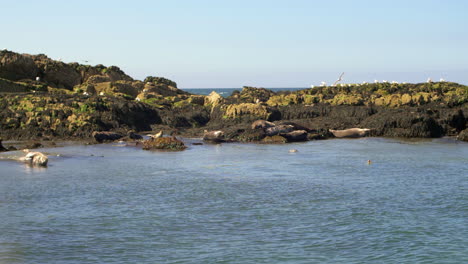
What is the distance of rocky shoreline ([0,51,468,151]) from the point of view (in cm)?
3909

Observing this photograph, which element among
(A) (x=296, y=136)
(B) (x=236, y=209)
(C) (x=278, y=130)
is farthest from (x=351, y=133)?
(B) (x=236, y=209)

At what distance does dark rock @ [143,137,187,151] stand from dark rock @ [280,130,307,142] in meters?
7.40

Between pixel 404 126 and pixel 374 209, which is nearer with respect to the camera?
pixel 374 209

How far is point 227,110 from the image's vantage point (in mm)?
46531

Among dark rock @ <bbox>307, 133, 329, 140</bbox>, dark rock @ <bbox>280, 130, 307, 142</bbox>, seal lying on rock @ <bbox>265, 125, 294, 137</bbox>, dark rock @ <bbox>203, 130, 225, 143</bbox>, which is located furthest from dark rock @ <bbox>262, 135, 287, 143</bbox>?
dark rock @ <bbox>203, 130, 225, 143</bbox>

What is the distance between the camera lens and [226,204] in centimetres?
1917

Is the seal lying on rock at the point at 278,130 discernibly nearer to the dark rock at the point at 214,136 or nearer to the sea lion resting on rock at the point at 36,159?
the dark rock at the point at 214,136

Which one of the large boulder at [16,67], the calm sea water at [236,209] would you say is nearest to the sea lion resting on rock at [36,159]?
the calm sea water at [236,209]

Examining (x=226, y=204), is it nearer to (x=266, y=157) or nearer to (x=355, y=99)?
(x=266, y=157)

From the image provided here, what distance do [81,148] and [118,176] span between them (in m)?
10.3

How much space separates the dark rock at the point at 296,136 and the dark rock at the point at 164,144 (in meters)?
7.40

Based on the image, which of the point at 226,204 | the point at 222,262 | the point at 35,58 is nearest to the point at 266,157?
the point at 226,204

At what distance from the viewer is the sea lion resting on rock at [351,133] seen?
3953cm

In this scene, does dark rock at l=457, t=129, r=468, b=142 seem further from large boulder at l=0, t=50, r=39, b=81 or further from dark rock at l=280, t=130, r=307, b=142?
large boulder at l=0, t=50, r=39, b=81
